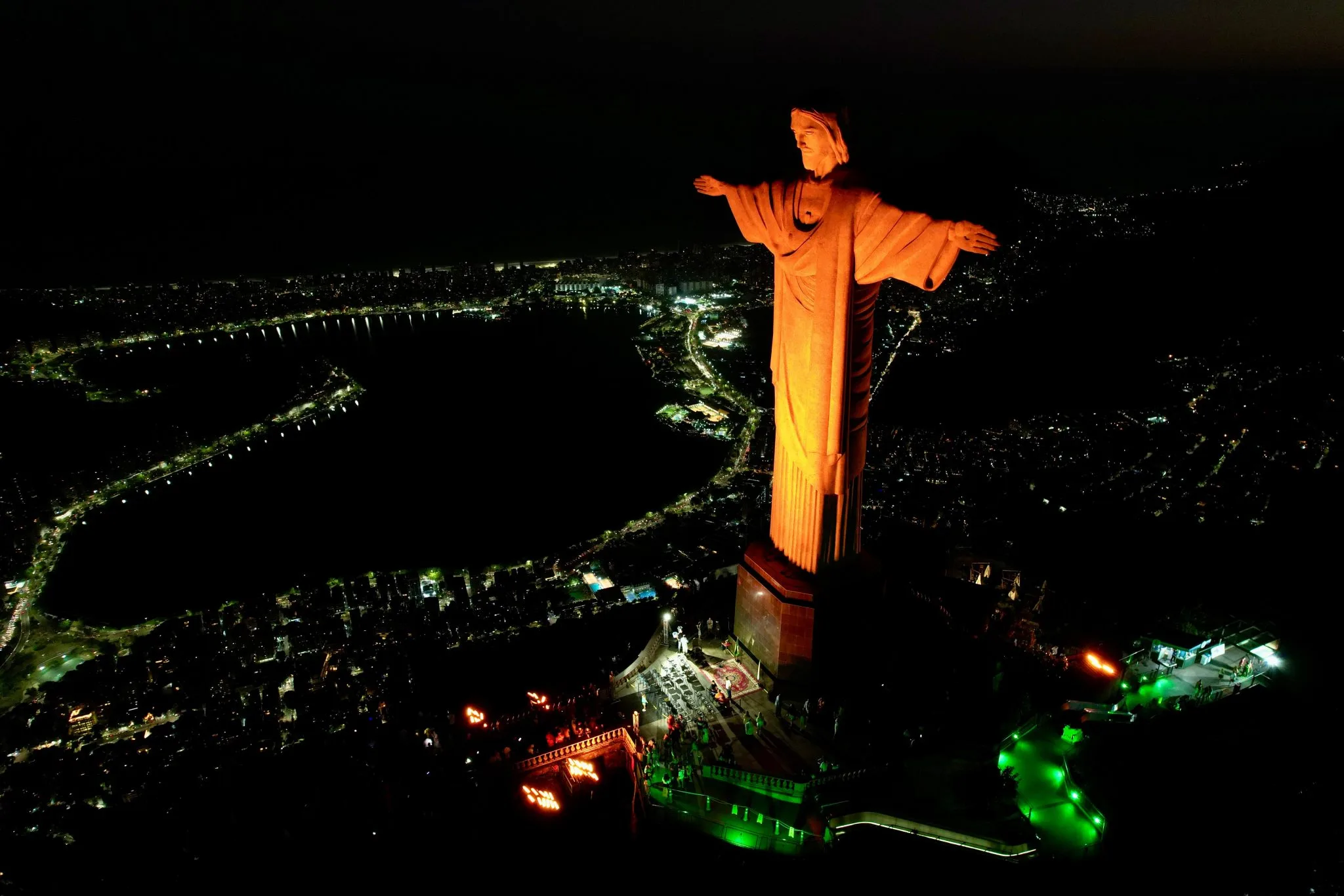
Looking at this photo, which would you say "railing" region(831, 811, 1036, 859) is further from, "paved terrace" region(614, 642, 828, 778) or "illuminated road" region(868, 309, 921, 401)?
"illuminated road" region(868, 309, 921, 401)

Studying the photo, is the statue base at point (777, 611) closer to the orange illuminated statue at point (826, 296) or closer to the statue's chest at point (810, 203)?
the orange illuminated statue at point (826, 296)

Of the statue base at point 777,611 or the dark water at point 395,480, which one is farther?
the dark water at point 395,480

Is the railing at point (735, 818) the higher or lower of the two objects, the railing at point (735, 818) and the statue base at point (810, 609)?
the lower

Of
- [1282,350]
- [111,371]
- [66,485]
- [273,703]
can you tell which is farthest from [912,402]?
[111,371]

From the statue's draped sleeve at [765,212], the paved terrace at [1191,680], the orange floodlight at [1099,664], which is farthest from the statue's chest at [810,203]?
the paved terrace at [1191,680]

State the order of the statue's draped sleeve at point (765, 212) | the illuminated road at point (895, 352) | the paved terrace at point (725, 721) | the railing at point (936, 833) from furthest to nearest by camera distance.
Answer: the illuminated road at point (895, 352)
the paved terrace at point (725, 721)
the statue's draped sleeve at point (765, 212)
the railing at point (936, 833)

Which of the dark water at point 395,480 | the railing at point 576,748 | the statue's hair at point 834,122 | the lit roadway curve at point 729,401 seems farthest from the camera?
the lit roadway curve at point 729,401
